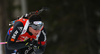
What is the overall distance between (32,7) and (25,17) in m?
6.46

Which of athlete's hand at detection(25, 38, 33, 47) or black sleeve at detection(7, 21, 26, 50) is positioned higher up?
black sleeve at detection(7, 21, 26, 50)

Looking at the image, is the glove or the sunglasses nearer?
the sunglasses

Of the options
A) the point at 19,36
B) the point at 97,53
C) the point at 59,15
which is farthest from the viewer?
A: the point at 59,15

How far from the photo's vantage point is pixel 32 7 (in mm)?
9055

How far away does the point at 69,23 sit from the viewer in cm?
898

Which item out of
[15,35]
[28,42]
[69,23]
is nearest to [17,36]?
[15,35]

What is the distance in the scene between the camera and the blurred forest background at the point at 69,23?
7.77m

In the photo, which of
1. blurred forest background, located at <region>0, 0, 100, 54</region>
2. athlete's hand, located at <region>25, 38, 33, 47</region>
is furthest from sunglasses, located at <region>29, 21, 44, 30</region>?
blurred forest background, located at <region>0, 0, 100, 54</region>

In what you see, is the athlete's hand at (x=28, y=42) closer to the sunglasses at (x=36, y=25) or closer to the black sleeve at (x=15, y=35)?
the black sleeve at (x=15, y=35)

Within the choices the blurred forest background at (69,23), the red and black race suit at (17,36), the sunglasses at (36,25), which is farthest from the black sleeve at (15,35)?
the blurred forest background at (69,23)

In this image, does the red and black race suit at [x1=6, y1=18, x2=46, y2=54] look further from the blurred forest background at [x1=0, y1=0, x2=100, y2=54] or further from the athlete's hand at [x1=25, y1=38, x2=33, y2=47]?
the blurred forest background at [x1=0, y1=0, x2=100, y2=54]

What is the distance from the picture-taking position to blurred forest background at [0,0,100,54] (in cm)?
777

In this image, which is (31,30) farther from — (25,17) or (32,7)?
(32,7)

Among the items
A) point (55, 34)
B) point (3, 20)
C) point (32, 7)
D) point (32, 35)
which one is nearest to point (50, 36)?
point (55, 34)
